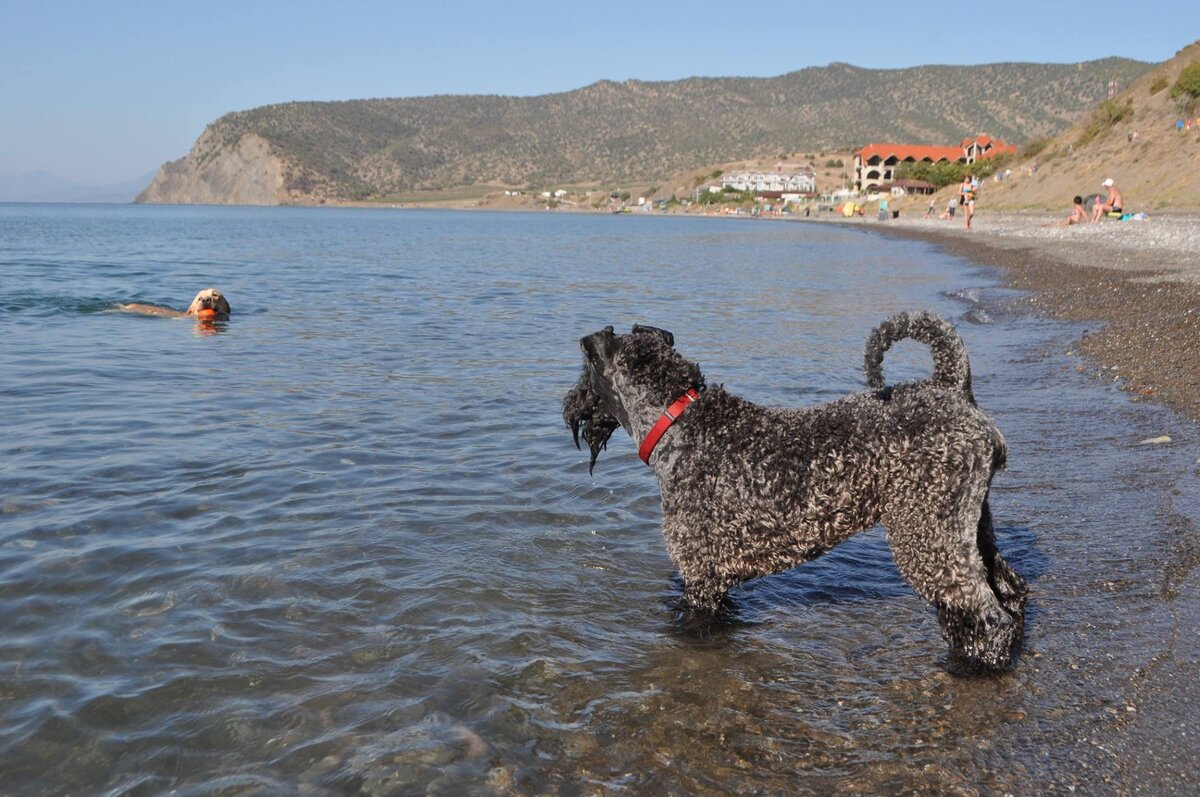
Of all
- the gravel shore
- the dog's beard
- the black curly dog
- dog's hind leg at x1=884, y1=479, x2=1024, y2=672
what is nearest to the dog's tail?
the black curly dog

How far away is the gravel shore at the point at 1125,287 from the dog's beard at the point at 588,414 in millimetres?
5859

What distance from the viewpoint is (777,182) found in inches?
6147

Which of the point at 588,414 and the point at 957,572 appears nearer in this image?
the point at 957,572

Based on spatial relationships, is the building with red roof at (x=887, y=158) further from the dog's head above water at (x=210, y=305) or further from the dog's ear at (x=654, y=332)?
the dog's ear at (x=654, y=332)

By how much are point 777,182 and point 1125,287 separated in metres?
145

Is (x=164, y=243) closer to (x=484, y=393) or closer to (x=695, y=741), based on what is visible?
(x=484, y=393)

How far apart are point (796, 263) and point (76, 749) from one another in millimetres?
32889

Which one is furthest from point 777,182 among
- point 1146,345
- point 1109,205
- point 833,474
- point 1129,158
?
point 833,474

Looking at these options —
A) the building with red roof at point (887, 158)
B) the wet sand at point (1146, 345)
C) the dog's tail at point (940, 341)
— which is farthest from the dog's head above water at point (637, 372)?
the building with red roof at point (887, 158)

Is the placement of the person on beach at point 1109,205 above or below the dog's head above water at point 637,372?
above

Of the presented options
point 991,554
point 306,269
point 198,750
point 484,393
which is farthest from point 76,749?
point 306,269

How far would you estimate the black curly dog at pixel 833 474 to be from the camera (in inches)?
159

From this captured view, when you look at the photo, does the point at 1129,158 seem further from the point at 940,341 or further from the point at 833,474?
the point at 833,474

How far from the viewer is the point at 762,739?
12.4ft
